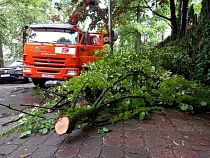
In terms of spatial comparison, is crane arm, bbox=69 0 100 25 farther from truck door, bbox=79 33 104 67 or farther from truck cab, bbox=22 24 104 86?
truck cab, bbox=22 24 104 86

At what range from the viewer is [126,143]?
2410 mm

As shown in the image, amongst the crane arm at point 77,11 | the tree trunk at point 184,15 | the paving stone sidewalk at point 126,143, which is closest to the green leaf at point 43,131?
the paving stone sidewalk at point 126,143

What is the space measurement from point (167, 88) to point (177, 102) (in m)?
0.24

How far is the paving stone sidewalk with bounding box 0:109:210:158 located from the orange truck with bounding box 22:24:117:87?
5.37 meters

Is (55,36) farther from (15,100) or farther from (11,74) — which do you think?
(11,74)

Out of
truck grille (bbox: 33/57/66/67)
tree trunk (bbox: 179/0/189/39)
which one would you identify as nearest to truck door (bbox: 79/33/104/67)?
truck grille (bbox: 33/57/66/67)

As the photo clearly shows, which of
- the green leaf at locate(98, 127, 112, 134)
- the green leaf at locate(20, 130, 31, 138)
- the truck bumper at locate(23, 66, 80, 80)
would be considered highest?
the truck bumper at locate(23, 66, 80, 80)

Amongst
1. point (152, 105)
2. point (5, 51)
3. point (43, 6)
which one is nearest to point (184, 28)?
point (152, 105)

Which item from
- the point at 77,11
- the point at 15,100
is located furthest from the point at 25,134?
the point at 77,11

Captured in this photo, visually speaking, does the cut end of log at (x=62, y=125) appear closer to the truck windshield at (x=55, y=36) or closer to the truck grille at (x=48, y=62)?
the truck grille at (x=48, y=62)

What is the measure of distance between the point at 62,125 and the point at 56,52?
5927 mm

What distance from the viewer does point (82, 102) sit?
3619mm

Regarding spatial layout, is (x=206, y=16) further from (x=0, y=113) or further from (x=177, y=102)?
(x=0, y=113)

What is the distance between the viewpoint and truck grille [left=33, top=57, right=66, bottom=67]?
8172mm
